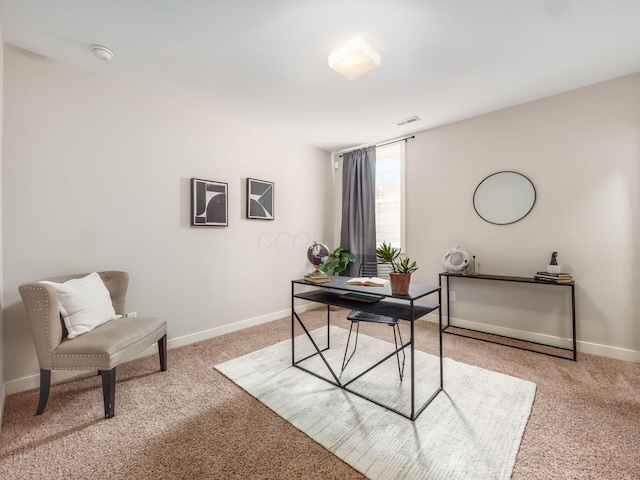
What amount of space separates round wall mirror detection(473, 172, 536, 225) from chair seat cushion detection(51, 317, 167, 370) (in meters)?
3.53

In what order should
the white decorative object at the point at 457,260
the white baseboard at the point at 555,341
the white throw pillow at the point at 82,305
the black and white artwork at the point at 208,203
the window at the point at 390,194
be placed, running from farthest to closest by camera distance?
the window at the point at 390,194, the white decorative object at the point at 457,260, the black and white artwork at the point at 208,203, the white baseboard at the point at 555,341, the white throw pillow at the point at 82,305

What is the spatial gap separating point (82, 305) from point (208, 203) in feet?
4.89

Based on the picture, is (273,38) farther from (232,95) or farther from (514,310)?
(514,310)

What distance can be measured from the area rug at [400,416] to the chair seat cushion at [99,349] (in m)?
0.76

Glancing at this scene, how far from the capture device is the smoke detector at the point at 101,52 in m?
2.01

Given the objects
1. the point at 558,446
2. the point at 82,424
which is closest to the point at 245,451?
the point at 82,424

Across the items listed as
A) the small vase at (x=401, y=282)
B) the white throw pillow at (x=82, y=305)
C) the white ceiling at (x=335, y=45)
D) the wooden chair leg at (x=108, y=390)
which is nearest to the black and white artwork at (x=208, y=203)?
the white ceiling at (x=335, y=45)

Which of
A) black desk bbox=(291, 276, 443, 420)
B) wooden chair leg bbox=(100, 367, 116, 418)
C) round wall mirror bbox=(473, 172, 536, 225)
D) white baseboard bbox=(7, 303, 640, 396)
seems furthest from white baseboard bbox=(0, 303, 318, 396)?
round wall mirror bbox=(473, 172, 536, 225)

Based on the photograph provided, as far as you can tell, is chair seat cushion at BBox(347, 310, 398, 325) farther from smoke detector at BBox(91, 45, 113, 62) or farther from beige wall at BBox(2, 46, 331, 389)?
smoke detector at BBox(91, 45, 113, 62)

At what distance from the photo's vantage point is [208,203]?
306 centimetres

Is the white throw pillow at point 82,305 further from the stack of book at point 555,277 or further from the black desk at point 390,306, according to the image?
the stack of book at point 555,277

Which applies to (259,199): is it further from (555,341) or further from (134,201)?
(555,341)

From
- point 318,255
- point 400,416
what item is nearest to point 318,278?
point 318,255

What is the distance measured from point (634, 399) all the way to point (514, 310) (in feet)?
3.86
